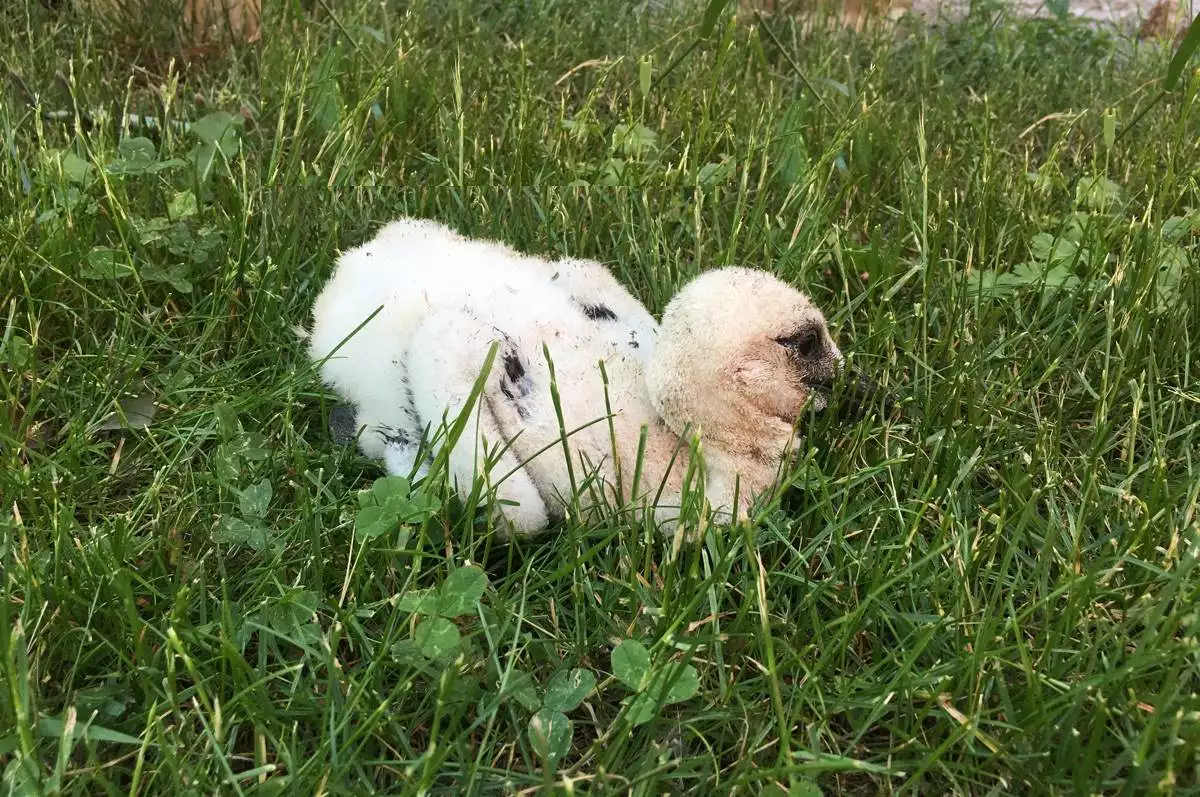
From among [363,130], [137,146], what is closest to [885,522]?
[363,130]

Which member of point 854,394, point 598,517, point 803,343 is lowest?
point 598,517

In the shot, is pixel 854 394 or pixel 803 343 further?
pixel 854 394

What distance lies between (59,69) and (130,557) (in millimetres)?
2356

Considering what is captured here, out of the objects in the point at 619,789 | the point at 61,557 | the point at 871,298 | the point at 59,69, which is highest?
the point at 59,69

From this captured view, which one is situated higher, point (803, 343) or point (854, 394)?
point (803, 343)

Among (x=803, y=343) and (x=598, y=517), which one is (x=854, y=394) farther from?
(x=598, y=517)

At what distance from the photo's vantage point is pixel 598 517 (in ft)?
5.91

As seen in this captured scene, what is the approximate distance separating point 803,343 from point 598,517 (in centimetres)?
51

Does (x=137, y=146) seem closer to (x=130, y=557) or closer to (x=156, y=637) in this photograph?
(x=130, y=557)

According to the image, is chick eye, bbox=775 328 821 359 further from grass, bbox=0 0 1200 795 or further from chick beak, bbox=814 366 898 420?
grass, bbox=0 0 1200 795

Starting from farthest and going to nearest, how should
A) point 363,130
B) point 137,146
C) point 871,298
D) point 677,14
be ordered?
point 677,14, point 363,130, point 137,146, point 871,298

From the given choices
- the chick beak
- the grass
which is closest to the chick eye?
the chick beak

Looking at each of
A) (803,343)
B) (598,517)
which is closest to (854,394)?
(803,343)

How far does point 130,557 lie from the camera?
1727mm
